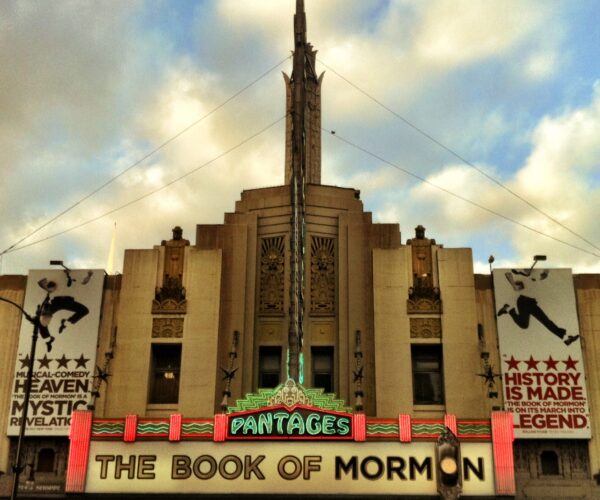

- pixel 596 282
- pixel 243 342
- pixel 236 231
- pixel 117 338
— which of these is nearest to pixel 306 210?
pixel 236 231

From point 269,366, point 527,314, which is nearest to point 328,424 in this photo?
point 269,366

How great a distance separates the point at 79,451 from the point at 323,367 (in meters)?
13.7

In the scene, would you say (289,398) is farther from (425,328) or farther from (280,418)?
(425,328)

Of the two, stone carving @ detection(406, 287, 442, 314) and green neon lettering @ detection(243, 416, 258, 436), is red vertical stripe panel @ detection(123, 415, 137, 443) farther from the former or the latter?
stone carving @ detection(406, 287, 442, 314)

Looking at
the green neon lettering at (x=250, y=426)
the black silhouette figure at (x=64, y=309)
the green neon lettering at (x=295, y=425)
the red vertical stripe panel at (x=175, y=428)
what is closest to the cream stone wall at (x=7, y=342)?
the black silhouette figure at (x=64, y=309)

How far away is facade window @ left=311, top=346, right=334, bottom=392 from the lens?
4091 cm

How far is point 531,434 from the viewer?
38.7 metres

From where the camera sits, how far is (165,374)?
40.8 metres

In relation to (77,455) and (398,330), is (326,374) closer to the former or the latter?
(398,330)

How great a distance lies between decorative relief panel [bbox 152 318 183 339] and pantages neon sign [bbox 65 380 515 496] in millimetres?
7635

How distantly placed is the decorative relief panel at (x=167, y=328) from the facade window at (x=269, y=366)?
14.6ft

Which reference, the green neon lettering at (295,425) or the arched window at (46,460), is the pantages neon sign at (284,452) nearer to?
the green neon lettering at (295,425)

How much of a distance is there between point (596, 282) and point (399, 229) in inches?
435

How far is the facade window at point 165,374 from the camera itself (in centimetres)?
4019
